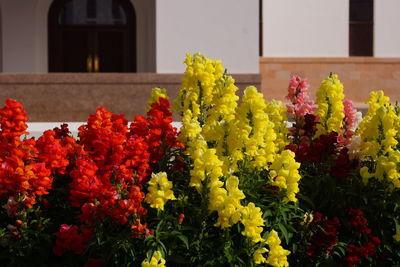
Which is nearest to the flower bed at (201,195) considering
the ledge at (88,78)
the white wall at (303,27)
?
the ledge at (88,78)

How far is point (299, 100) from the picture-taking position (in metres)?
5.36

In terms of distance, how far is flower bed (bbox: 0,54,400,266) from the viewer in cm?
371

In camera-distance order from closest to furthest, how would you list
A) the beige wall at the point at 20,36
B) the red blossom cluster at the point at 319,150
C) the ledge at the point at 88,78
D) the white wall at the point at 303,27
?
the red blossom cluster at the point at 319,150
the ledge at the point at 88,78
the beige wall at the point at 20,36
the white wall at the point at 303,27

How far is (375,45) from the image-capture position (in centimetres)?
1819

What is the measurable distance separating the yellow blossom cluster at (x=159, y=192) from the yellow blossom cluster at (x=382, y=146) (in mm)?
1375

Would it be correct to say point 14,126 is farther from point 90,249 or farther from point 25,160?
point 90,249

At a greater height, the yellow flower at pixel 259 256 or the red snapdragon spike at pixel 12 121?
the red snapdragon spike at pixel 12 121

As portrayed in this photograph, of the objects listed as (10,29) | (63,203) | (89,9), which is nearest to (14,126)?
(63,203)

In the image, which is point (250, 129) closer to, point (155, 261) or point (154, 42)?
point (155, 261)

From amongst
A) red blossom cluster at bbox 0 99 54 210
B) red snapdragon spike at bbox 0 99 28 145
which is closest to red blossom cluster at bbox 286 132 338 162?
red blossom cluster at bbox 0 99 54 210

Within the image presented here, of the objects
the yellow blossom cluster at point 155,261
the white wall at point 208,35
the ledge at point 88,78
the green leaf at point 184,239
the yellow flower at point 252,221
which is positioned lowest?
the yellow blossom cluster at point 155,261

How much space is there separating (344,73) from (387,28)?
1905mm

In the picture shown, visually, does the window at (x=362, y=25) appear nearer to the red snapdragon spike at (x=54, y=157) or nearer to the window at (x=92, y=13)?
the window at (x=92, y=13)

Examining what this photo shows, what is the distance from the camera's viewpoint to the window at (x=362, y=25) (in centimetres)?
1841
